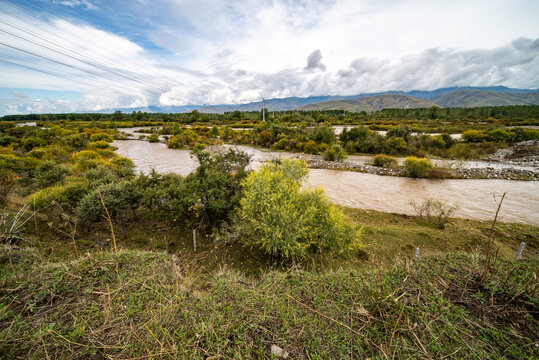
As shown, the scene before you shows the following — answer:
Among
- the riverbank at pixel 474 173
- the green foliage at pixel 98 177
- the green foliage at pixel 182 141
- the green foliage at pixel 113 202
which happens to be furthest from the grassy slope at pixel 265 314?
the green foliage at pixel 182 141

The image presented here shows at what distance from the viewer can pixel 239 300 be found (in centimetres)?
345

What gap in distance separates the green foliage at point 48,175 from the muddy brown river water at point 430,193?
4.96 metres

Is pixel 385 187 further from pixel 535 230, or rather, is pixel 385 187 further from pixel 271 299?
pixel 271 299

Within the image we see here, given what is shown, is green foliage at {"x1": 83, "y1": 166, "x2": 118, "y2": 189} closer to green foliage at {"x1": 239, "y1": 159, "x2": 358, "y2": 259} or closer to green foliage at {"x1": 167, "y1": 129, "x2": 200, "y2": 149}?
green foliage at {"x1": 239, "y1": 159, "x2": 358, "y2": 259}

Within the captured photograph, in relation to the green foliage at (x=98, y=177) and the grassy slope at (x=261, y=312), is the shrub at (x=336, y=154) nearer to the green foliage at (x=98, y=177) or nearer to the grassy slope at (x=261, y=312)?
the green foliage at (x=98, y=177)

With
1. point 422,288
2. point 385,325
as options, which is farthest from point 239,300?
point 422,288

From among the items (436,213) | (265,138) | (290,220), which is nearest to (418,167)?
(436,213)

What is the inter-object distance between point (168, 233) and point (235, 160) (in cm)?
586

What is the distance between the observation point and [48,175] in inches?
530

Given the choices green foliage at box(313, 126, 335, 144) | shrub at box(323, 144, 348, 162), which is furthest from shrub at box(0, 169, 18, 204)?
green foliage at box(313, 126, 335, 144)

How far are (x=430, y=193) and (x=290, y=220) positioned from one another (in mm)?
19141

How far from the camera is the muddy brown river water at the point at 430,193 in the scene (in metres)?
15.1

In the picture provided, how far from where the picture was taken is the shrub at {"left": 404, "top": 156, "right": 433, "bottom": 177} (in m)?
23.4

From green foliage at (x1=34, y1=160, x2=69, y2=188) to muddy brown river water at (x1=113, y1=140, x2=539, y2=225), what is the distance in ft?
16.3
